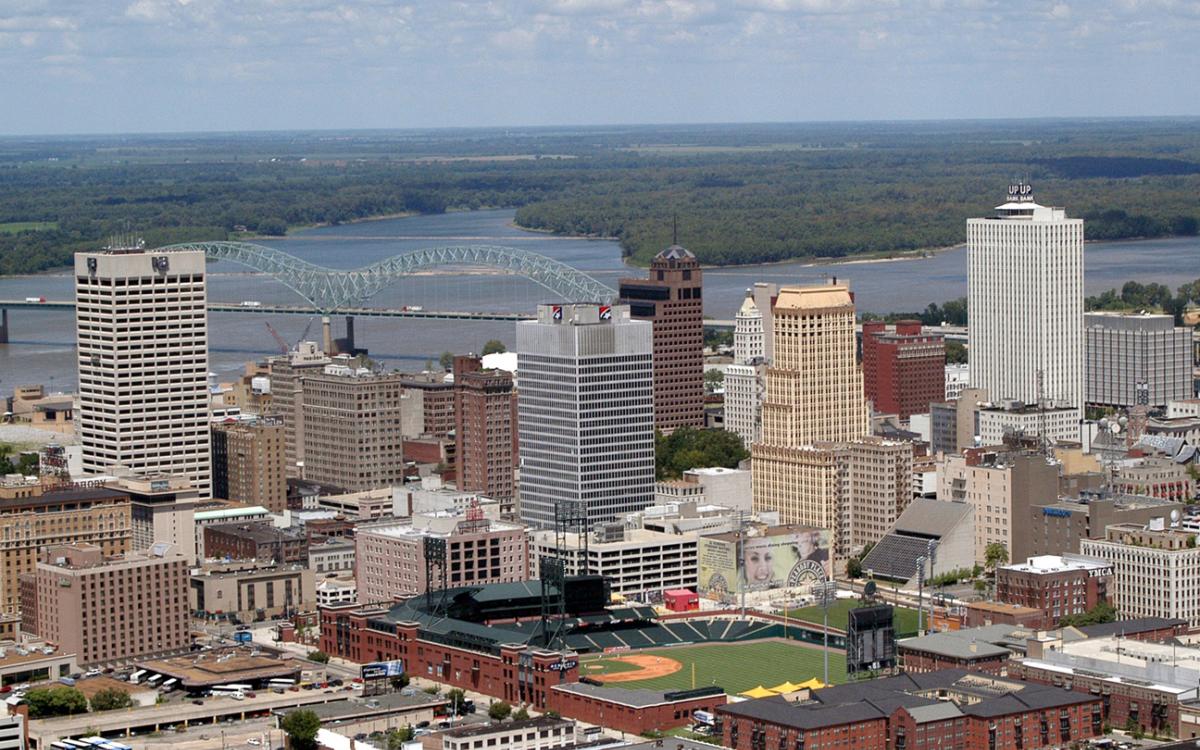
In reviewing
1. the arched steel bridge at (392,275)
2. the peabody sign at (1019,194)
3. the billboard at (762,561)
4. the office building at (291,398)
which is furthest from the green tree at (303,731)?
the arched steel bridge at (392,275)

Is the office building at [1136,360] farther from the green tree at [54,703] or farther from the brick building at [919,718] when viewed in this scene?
the green tree at [54,703]

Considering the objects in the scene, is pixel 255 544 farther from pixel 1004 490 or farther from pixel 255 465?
pixel 1004 490

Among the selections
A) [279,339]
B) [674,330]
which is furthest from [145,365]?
[279,339]

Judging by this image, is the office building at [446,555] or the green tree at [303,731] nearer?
the green tree at [303,731]

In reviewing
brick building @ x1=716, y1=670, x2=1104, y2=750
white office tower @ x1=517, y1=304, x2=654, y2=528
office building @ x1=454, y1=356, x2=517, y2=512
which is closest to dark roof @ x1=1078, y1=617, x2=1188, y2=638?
brick building @ x1=716, y1=670, x2=1104, y2=750

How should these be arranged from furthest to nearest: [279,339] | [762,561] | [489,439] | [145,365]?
[279,339]
[489,439]
[145,365]
[762,561]

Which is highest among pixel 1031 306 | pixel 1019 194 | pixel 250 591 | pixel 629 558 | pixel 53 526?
pixel 1019 194

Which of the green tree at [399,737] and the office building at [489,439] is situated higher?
the office building at [489,439]
